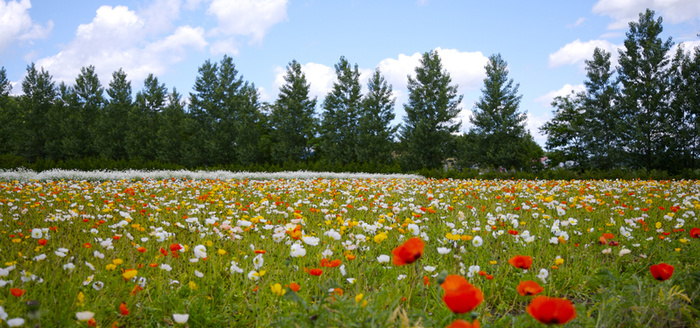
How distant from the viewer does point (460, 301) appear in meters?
1.01

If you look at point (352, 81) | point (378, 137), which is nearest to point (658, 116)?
point (378, 137)

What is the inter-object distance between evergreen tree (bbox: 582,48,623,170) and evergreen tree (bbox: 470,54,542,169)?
3888 millimetres

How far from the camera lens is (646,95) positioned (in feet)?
72.1

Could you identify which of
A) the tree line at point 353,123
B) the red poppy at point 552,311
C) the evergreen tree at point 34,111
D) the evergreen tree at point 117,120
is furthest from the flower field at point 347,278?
the evergreen tree at point 34,111

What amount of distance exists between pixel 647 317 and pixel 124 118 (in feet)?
125

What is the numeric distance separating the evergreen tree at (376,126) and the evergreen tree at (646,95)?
1509cm

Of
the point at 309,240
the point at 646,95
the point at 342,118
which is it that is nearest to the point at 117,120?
the point at 342,118

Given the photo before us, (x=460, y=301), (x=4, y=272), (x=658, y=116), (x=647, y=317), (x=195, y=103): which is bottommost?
(x=647, y=317)

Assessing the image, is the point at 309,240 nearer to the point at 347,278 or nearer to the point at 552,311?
the point at 347,278

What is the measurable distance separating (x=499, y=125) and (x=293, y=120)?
15.7 m

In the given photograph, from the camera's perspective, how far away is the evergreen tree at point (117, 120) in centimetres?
3107

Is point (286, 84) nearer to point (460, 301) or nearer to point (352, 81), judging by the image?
point (352, 81)

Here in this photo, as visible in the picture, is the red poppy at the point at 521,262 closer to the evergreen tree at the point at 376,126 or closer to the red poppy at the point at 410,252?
the red poppy at the point at 410,252

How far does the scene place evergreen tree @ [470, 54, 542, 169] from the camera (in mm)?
24047
